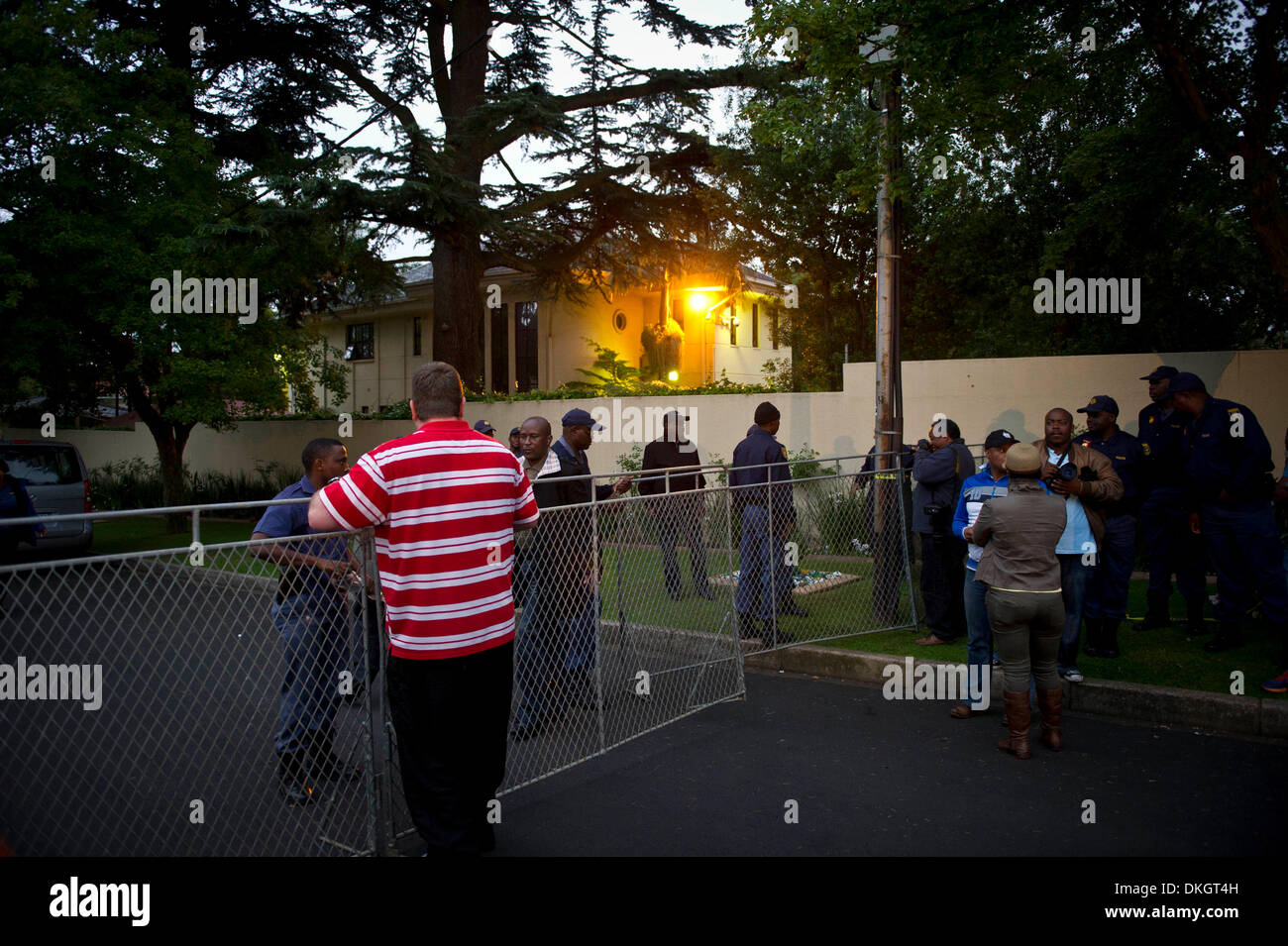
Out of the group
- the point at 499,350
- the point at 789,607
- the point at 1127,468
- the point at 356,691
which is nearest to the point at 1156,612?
the point at 1127,468

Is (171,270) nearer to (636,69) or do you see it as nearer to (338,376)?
(636,69)

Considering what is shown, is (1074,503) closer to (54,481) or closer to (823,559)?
(823,559)

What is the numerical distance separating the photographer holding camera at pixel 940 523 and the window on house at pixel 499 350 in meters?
19.1

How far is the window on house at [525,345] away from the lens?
984 inches

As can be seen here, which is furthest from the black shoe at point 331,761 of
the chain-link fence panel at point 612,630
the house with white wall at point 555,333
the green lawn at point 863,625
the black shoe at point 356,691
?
the house with white wall at point 555,333

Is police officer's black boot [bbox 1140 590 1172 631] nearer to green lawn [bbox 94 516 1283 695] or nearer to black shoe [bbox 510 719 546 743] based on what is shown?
green lawn [bbox 94 516 1283 695]

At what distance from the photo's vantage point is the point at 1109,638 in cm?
690

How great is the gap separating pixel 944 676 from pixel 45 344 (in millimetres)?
14062

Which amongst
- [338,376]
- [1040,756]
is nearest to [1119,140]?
[1040,756]

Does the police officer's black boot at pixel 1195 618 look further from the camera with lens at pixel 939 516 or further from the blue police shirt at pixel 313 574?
the blue police shirt at pixel 313 574

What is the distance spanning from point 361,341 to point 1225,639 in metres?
25.4

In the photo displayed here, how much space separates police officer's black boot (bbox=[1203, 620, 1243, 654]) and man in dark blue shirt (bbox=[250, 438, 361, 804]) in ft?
20.3

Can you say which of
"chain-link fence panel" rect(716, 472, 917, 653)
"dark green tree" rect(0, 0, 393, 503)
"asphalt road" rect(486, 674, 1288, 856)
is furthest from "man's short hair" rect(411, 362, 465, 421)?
"dark green tree" rect(0, 0, 393, 503)

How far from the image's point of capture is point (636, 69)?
55.4 feet
